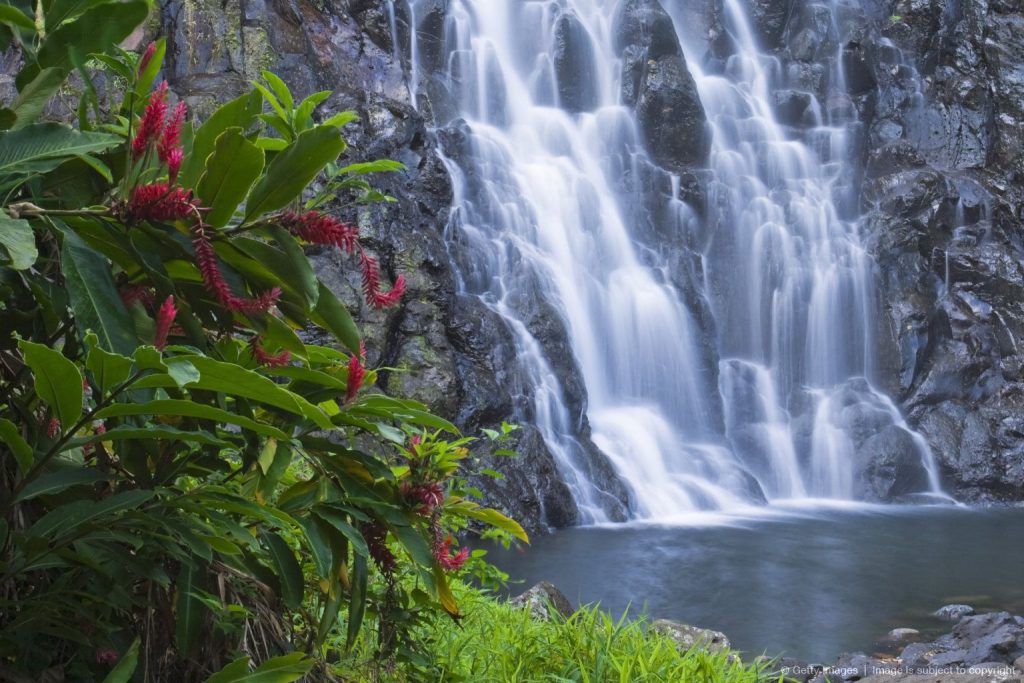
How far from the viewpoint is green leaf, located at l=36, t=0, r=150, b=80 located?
4.69 feet

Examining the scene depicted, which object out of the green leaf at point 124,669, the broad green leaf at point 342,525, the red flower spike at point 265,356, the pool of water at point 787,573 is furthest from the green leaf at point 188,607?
the pool of water at point 787,573

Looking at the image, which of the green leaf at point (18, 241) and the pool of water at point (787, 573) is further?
the pool of water at point (787, 573)

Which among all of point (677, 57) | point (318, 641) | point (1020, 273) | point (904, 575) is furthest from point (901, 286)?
point (318, 641)

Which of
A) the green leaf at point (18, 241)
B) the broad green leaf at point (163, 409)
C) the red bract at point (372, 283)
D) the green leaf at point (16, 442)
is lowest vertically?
the green leaf at point (16, 442)

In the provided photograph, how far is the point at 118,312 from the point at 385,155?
12.6m

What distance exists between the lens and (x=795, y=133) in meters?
20.8

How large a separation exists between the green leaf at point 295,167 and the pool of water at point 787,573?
720 cm

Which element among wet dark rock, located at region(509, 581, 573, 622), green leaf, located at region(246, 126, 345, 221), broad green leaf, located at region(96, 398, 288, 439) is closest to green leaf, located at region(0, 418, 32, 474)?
broad green leaf, located at region(96, 398, 288, 439)

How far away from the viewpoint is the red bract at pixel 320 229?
138 centimetres

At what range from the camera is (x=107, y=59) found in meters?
1.66

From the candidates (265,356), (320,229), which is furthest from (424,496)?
(320,229)

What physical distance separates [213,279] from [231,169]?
0.68 feet

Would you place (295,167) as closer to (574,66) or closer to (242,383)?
(242,383)

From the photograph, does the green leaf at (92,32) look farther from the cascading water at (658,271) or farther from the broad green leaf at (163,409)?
the cascading water at (658,271)
